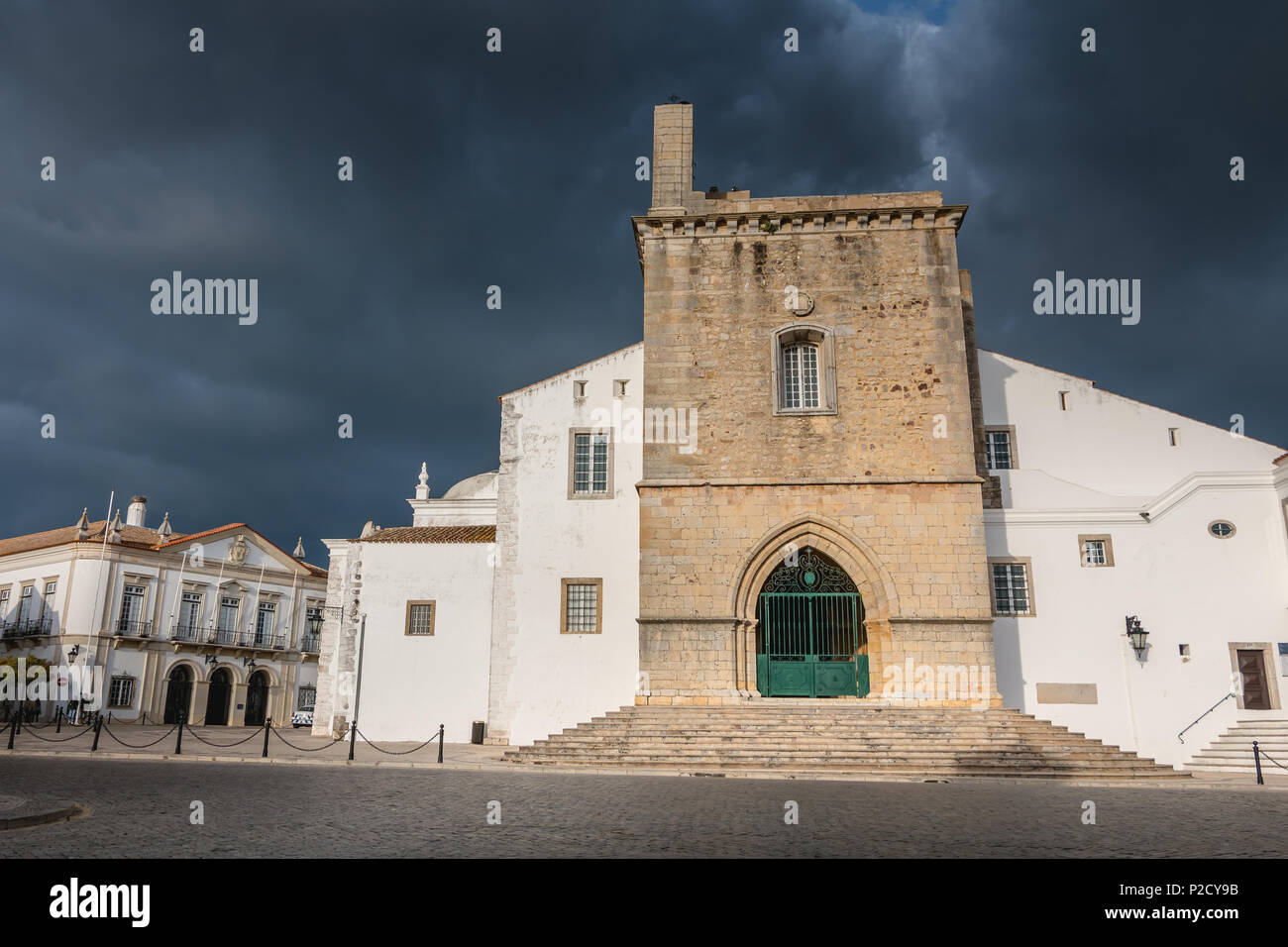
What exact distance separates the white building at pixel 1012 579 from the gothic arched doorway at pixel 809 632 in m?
1.15

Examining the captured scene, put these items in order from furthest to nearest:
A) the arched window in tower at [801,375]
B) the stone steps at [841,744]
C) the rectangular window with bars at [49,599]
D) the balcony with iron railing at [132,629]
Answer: the rectangular window with bars at [49,599] < the balcony with iron railing at [132,629] < the arched window in tower at [801,375] < the stone steps at [841,744]

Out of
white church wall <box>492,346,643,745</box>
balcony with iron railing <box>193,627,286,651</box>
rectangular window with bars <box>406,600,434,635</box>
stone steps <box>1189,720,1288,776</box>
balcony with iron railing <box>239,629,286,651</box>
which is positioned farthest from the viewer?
balcony with iron railing <box>239,629,286,651</box>

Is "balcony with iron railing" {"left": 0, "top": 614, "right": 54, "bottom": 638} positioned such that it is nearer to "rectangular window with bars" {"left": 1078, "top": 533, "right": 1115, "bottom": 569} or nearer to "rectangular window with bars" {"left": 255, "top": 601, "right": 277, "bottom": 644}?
"rectangular window with bars" {"left": 255, "top": 601, "right": 277, "bottom": 644}

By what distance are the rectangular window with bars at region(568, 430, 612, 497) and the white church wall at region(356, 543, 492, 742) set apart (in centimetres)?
307

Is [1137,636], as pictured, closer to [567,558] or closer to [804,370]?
[804,370]

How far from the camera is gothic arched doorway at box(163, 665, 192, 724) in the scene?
123 ft

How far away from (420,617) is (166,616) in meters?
19.9

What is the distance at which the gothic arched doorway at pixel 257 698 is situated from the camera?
40.3 m

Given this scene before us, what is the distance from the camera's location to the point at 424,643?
23422 mm

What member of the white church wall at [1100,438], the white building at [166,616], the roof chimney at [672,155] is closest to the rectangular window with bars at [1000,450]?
the white church wall at [1100,438]

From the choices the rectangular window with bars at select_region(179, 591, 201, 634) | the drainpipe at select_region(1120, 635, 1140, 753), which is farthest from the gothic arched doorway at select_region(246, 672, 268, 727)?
the drainpipe at select_region(1120, 635, 1140, 753)

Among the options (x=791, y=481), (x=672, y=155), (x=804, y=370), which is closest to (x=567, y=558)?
(x=791, y=481)

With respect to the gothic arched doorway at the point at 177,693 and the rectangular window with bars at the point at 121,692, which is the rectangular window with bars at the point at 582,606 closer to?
the rectangular window with bars at the point at 121,692
